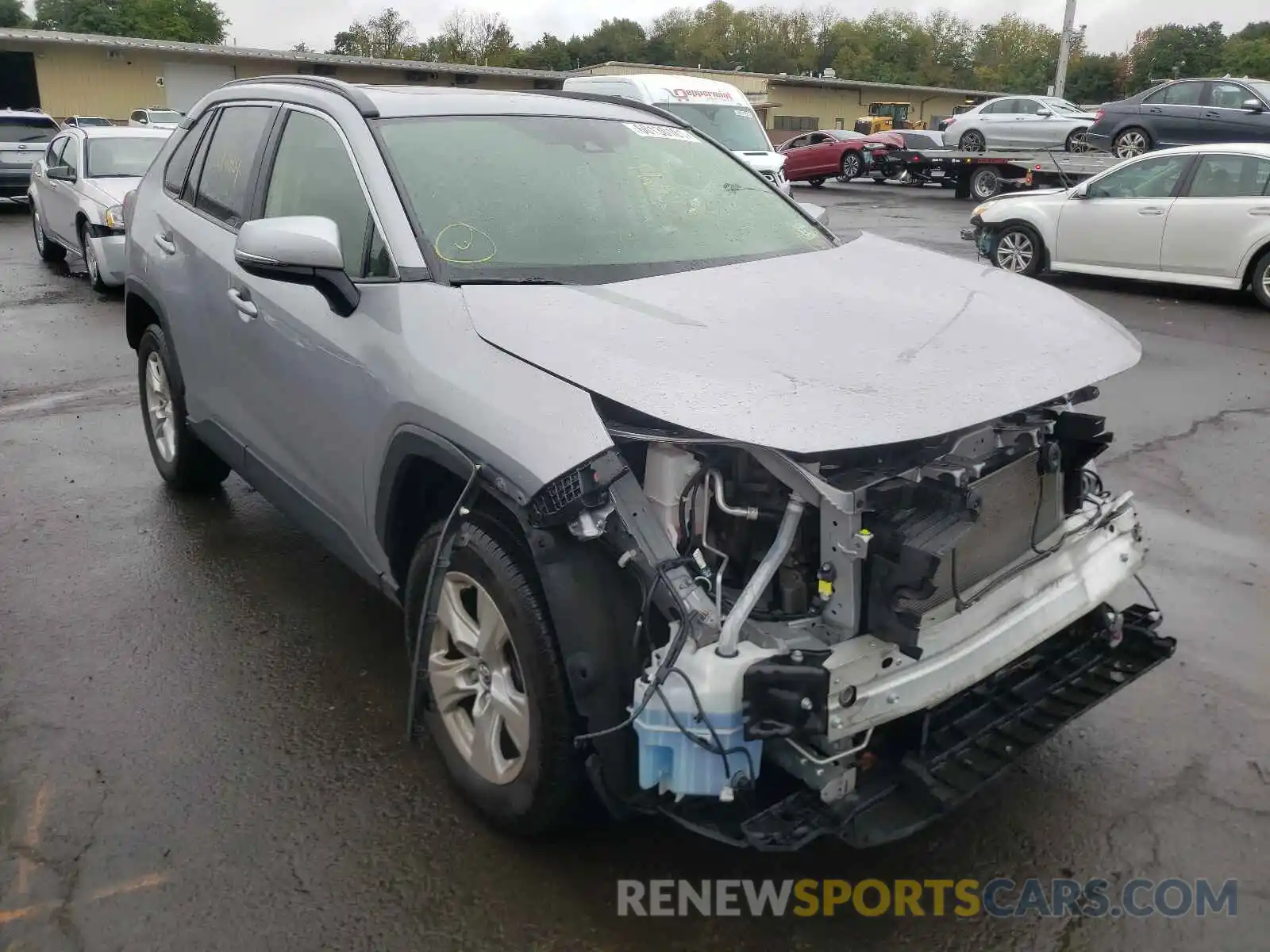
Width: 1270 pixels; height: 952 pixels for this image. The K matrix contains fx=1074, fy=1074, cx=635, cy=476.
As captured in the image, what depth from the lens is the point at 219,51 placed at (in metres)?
41.2

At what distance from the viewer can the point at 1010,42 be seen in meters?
109

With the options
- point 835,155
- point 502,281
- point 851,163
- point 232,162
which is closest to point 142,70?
point 835,155

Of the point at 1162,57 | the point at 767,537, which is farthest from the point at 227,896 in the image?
the point at 1162,57

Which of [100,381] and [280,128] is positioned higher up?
[280,128]

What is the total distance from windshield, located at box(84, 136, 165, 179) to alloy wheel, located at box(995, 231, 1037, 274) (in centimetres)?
977

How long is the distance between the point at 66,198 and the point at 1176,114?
656 inches

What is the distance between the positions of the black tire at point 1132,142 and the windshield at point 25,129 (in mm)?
19561

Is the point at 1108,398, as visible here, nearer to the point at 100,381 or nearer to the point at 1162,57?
the point at 100,381

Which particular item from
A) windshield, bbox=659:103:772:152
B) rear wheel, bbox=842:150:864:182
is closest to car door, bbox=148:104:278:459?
windshield, bbox=659:103:772:152

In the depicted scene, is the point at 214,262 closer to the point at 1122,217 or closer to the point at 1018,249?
the point at 1122,217

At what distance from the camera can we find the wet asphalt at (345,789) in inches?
105

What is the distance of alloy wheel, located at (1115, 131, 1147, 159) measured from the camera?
18.5 metres

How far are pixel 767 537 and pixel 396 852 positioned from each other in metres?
1.35

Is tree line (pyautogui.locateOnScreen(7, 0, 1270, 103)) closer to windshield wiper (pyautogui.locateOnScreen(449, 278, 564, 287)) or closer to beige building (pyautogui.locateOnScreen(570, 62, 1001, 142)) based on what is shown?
beige building (pyautogui.locateOnScreen(570, 62, 1001, 142))
